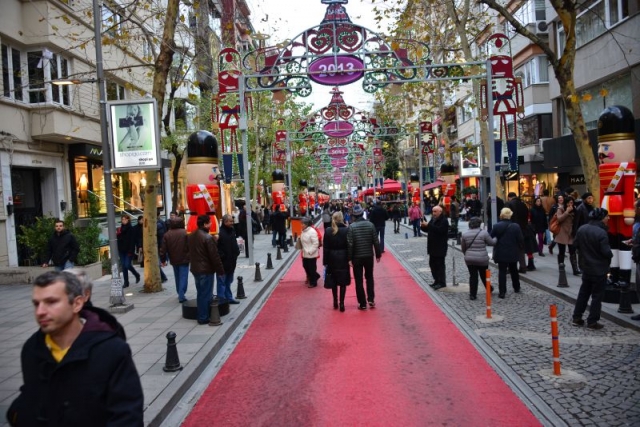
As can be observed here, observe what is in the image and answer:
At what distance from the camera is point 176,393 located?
6066 millimetres

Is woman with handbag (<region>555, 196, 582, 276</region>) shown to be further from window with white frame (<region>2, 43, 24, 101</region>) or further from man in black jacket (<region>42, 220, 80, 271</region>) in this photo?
window with white frame (<region>2, 43, 24, 101</region>)

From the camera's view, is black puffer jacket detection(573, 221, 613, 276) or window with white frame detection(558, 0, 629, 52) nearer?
black puffer jacket detection(573, 221, 613, 276)

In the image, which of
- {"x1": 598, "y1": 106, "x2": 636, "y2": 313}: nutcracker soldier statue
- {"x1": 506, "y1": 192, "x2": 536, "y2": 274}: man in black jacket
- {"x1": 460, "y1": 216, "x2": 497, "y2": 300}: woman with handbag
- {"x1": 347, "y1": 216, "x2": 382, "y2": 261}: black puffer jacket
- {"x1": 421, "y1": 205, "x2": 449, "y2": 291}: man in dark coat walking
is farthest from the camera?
{"x1": 506, "y1": 192, "x2": 536, "y2": 274}: man in black jacket

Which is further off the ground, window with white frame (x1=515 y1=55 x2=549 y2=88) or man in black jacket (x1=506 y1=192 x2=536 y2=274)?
window with white frame (x1=515 y1=55 x2=549 y2=88)

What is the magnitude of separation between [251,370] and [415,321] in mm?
3569

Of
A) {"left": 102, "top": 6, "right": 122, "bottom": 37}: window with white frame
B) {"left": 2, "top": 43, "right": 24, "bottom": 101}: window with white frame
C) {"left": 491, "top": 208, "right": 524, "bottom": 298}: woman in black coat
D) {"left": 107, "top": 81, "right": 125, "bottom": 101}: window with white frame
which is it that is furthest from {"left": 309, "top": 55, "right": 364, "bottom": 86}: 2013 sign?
{"left": 107, "top": 81, "right": 125, "bottom": 101}: window with white frame

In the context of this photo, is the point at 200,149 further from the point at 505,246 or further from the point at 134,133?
the point at 505,246

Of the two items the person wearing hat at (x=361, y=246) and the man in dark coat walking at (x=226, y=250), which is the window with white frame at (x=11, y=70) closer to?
the man in dark coat walking at (x=226, y=250)

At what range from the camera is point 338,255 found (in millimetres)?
10547

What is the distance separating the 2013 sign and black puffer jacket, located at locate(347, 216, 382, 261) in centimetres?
590

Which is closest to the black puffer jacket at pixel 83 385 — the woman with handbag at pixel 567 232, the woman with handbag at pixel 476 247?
the woman with handbag at pixel 476 247

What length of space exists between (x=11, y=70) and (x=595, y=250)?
1726 centimetres

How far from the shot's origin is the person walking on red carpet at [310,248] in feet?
43.9

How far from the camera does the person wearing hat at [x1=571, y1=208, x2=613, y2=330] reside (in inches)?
317
